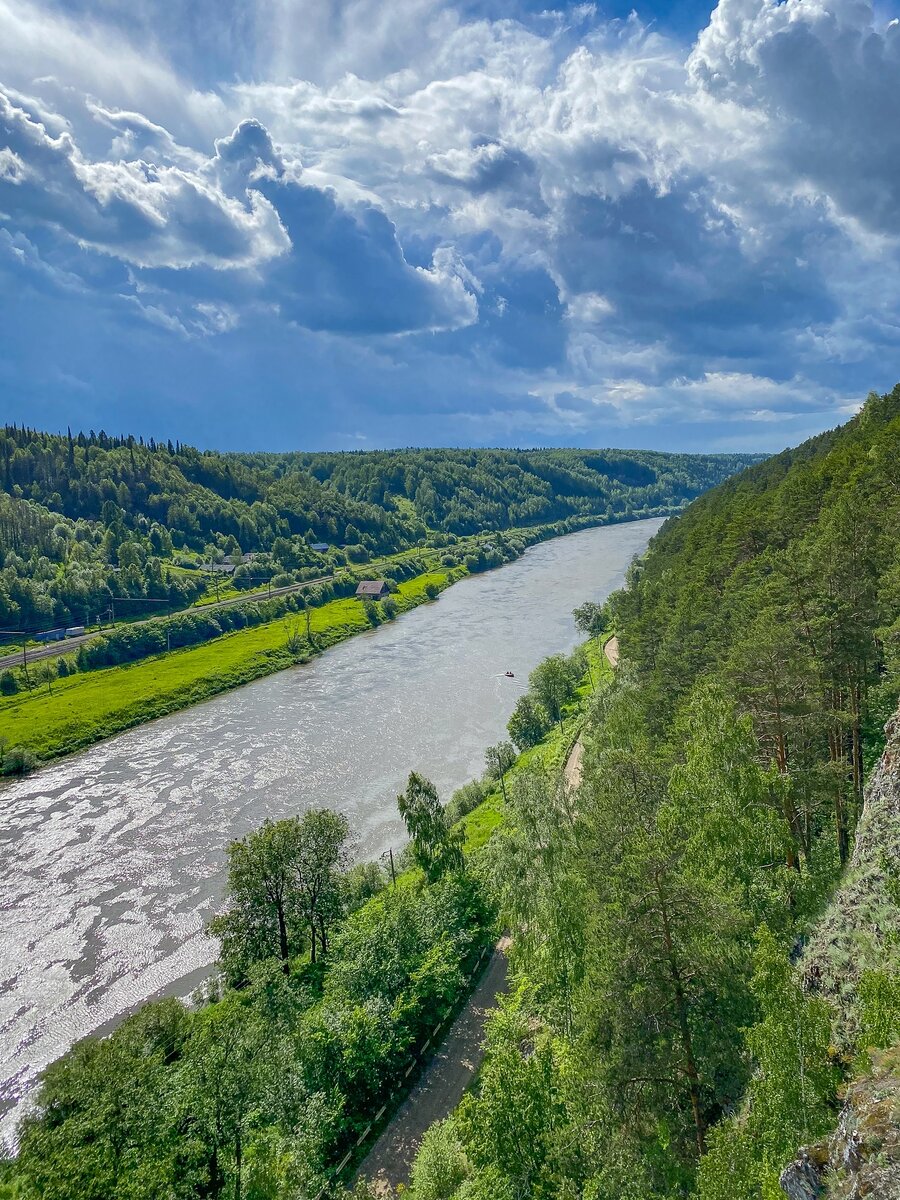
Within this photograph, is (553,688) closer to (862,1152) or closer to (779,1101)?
(779,1101)

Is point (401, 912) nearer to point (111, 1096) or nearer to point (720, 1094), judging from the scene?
point (111, 1096)

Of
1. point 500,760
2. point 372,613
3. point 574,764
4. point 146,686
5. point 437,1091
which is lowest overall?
point 437,1091

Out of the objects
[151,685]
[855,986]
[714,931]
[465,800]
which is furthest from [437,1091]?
[151,685]

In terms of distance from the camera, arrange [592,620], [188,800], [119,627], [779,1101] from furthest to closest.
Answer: [119,627] → [592,620] → [188,800] → [779,1101]

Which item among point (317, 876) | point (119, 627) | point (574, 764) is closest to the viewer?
point (317, 876)

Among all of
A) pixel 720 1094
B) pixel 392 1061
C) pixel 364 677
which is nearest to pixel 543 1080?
pixel 720 1094

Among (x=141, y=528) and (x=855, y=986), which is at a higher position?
(x=141, y=528)

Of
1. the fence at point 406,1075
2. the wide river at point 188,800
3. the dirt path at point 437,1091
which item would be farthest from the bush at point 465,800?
the dirt path at point 437,1091

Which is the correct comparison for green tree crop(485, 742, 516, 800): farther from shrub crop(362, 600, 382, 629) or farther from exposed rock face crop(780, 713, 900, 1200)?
shrub crop(362, 600, 382, 629)
